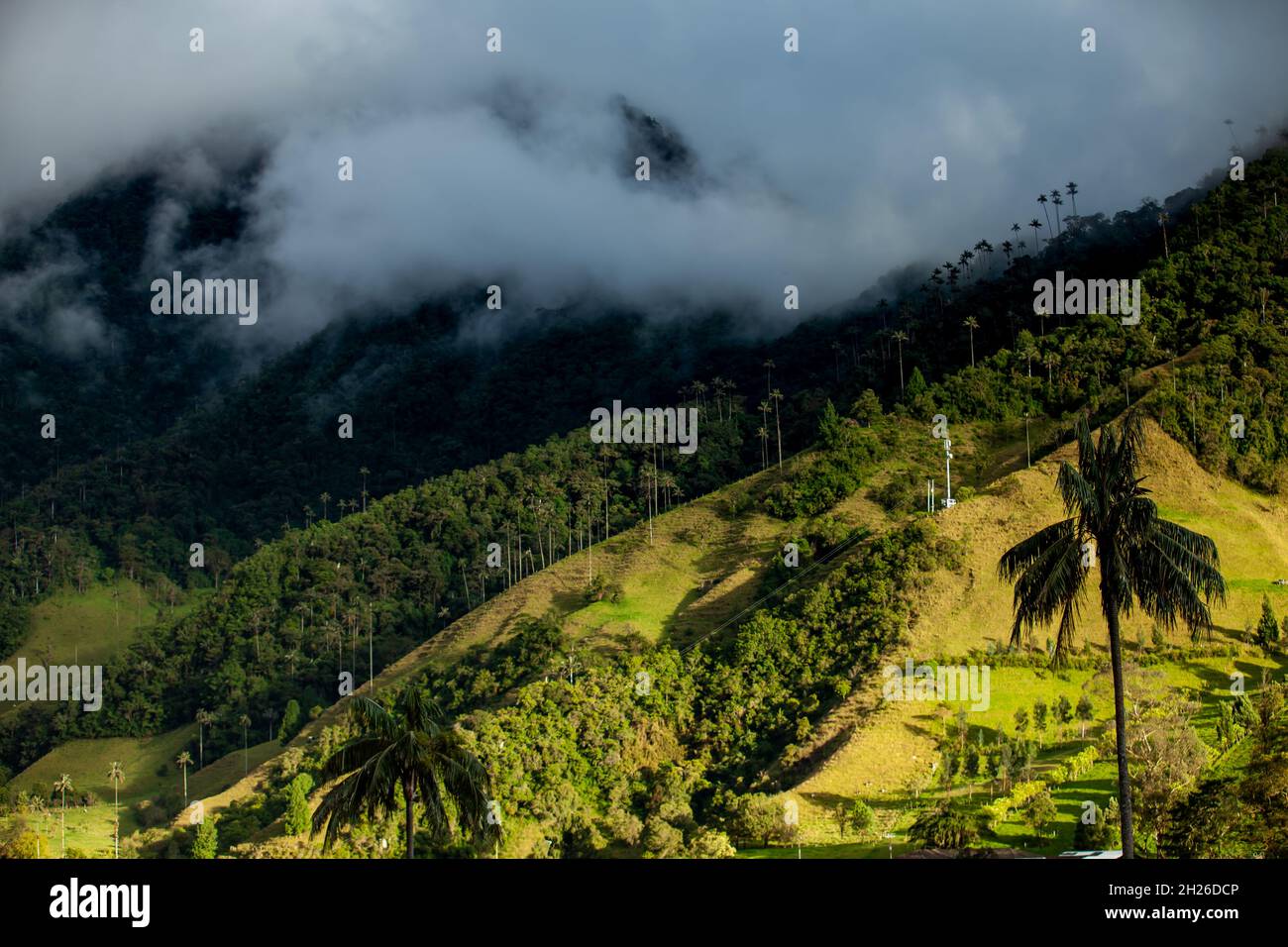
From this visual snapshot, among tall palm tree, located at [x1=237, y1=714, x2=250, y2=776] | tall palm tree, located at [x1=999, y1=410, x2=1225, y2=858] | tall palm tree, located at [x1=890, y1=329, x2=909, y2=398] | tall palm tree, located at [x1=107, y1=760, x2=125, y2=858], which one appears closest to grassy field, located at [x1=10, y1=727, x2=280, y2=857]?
tall palm tree, located at [x1=237, y1=714, x2=250, y2=776]

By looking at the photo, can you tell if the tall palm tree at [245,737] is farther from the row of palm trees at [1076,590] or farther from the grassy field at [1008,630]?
the row of palm trees at [1076,590]

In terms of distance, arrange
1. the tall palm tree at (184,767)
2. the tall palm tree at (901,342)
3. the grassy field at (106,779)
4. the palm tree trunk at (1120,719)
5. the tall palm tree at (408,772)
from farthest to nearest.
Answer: the tall palm tree at (901,342) < the tall palm tree at (184,767) < the grassy field at (106,779) < the tall palm tree at (408,772) < the palm tree trunk at (1120,719)

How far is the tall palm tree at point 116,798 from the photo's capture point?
77.7 m

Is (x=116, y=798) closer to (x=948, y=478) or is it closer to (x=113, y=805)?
(x=113, y=805)

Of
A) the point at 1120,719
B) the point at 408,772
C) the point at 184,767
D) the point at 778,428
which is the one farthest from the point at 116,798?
the point at 1120,719

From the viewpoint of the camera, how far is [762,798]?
5884 cm

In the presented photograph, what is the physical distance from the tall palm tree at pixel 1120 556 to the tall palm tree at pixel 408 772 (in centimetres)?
1052

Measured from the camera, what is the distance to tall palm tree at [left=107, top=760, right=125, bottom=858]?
77.7 m

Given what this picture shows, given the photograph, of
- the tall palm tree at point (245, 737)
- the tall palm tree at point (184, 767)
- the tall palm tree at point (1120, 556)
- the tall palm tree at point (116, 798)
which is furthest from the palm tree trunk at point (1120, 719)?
the tall palm tree at point (245, 737)

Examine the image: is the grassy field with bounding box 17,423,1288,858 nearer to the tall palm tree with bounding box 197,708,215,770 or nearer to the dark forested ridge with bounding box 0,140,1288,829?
the tall palm tree with bounding box 197,708,215,770

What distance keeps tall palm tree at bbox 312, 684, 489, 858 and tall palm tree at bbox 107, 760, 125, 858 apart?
178 feet

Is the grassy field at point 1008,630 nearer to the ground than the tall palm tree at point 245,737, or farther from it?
farther from it

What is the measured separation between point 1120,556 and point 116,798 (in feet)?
285

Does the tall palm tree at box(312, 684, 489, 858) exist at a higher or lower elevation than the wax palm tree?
lower
